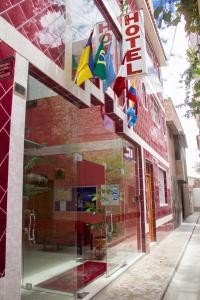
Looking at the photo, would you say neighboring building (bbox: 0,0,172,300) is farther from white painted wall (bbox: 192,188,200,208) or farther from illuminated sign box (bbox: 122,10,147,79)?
white painted wall (bbox: 192,188,200,208)

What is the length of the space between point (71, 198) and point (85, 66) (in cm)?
230

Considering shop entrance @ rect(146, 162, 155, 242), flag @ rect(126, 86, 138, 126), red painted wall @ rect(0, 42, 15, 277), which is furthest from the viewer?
shop entrance @ rect(146, 162, 155, 242)

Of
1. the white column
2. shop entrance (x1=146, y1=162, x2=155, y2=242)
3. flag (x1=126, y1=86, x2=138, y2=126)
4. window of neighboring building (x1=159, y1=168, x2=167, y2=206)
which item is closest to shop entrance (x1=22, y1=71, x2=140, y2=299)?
the white column

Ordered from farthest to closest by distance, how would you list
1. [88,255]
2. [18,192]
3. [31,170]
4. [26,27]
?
1. [88,255]
2. [31,170]
3. [26,27]
4. [18,192]

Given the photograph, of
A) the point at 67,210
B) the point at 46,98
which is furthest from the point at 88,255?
the point at 46,98

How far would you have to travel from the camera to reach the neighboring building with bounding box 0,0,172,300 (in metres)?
3.12

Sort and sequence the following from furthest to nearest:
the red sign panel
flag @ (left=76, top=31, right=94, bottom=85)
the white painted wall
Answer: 1. the white painted wall
2. flag @ (left=76, top=31, right=94, bottom=85)
3. the red sign panel

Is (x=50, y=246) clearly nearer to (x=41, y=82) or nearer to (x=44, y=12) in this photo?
(x=41, y=82)

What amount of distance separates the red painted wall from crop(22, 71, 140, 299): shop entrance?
530mm

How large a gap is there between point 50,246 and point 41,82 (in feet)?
10.7

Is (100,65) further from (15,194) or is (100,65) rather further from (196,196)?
(196,196)

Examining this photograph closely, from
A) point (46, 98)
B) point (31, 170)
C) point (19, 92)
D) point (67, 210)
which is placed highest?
point (46, 98)

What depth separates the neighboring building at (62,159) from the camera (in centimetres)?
312

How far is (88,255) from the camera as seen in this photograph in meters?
7.19
